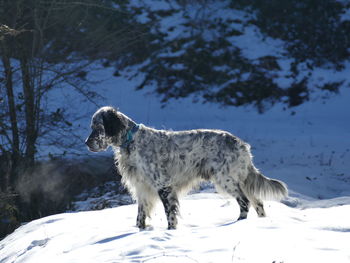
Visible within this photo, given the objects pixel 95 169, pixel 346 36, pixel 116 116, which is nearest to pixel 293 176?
pixel 95 169

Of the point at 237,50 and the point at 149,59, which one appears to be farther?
the point at 149,59

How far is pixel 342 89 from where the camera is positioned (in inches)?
624

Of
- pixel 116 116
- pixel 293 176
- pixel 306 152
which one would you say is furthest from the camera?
pixel 306 152

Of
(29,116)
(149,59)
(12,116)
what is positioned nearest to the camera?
(12,116)

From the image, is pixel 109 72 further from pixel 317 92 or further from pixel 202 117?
pixel 317 92

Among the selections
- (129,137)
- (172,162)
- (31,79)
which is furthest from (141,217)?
(31,79)

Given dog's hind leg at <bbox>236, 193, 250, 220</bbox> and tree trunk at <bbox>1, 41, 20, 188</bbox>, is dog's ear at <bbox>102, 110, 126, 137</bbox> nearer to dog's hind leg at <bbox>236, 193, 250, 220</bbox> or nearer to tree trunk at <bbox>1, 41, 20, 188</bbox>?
dog's hind leg at <bbox>236, 193, 250, 220</bbox>

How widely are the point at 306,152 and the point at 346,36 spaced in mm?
7652

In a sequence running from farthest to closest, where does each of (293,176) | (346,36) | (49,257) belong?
1. (346,36)
2. (293,176)
3. (49,257)

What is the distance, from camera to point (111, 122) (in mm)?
5816

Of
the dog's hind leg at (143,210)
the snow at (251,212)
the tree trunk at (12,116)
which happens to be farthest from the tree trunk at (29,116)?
the dog's hind leg at (143,210)

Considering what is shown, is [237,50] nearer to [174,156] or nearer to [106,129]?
[174,156]

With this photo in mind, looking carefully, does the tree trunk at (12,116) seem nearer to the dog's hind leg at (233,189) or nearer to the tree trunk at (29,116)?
the tree trunk at (29,116)

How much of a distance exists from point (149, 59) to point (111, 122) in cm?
1283
